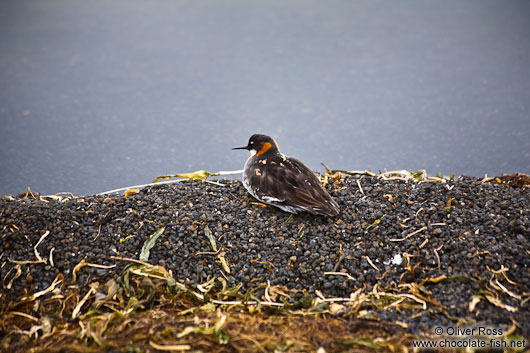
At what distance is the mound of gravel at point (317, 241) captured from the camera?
6.68ft

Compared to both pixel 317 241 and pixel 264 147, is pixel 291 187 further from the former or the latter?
pixel 264 147

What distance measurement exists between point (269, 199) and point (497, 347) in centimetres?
123

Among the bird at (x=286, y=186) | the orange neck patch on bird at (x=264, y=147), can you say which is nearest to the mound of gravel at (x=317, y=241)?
the bird at (x=286, y=186)

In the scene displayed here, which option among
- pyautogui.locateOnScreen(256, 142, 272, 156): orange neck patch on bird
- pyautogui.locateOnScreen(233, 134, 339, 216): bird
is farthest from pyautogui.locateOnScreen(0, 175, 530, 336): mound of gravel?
pyautogui.locateOnScreen(256, 142, 272, 156): orange neck patch on bird

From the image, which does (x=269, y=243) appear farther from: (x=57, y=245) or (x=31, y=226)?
(x=31, y=226)

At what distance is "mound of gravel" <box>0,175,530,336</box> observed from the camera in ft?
6.68

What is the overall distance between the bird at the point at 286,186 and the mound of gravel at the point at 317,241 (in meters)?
0.08

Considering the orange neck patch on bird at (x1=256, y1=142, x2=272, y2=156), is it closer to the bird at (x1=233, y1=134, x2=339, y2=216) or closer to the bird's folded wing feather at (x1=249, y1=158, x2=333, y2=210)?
A: the bird at (x1=233, y1=134, x2=339, y2=216)

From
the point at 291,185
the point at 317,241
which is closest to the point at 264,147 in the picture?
the point at 291,185

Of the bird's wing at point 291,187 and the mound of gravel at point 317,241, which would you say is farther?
the bird's wing at point 291,187

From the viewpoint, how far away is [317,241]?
90.0 inches

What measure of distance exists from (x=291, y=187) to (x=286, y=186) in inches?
1.1

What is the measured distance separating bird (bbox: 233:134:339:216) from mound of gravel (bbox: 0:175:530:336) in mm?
78

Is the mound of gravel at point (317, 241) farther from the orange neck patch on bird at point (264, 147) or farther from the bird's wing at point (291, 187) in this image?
the orange neck patch on bird at point (264, 147)
